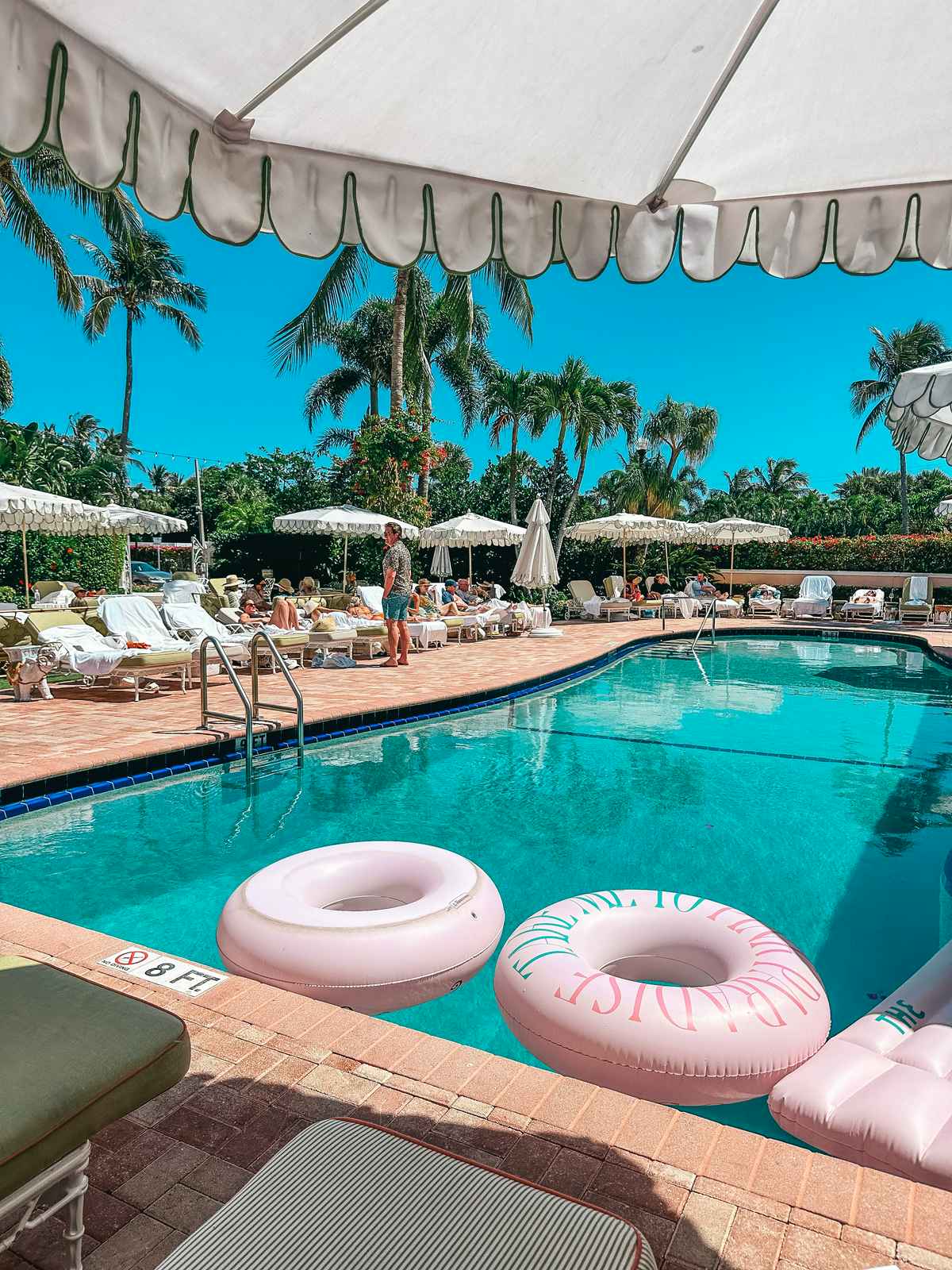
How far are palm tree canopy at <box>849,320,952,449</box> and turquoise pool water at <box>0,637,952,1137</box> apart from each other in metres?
29.9

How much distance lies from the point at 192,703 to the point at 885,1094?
7070mm

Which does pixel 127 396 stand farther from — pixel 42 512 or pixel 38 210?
pixel 42 512

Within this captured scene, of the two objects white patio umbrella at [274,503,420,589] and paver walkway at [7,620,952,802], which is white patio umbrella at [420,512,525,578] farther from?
paver walkway at [7,620,952,802]

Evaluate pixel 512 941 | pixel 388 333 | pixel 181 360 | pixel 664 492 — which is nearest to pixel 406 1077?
pixel 512 941

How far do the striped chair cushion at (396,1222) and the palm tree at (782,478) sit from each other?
181 feet

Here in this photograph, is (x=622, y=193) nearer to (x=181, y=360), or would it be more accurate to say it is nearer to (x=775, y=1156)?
(x=775, y=1156)

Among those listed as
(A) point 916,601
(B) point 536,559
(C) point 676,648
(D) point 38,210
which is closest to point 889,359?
(A) point 916,601

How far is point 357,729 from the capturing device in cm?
758

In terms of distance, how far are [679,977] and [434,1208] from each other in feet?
6.26

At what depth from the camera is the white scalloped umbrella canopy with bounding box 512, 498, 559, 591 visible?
15.7m

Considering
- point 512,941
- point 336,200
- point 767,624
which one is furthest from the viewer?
point 767,624

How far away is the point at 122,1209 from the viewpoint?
1670mm

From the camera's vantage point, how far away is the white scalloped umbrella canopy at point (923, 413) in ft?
12.6

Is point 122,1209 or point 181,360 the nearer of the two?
point 122,1209
